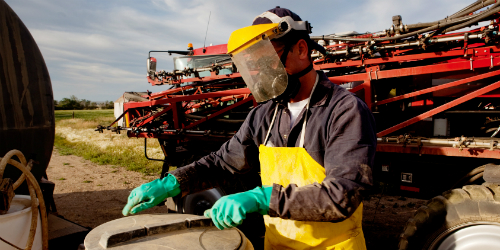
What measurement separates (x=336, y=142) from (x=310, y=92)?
0.39 m

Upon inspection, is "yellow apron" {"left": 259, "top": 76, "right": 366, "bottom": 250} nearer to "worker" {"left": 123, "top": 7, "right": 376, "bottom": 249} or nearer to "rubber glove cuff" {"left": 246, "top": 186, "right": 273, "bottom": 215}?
"worker" {"left": 123, "top": 7, "right": 376, "bottom": 249}

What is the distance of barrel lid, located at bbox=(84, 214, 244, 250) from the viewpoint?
1.50 meters

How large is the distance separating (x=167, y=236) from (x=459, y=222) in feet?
6.46

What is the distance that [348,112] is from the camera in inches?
55.5

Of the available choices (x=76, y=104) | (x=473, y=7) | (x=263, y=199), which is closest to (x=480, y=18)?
(x=473, y=7)

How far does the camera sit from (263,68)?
5.70 ft

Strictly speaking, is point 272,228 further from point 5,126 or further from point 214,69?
point 214,69

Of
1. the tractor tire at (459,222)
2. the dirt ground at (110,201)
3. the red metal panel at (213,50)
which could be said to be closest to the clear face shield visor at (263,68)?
the tractor tire at (459,222)

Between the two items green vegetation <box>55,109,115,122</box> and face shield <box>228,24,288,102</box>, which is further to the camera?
green vegetation <box>55,109,115,122</box>

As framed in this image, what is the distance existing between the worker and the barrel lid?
16 cm

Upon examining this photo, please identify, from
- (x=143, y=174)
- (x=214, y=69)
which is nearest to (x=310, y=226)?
(x=214, y=69)

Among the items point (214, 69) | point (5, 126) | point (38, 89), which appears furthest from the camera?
point (214, 69)

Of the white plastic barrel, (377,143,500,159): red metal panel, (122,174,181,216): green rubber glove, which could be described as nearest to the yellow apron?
(122,174,181,216): green rubber glove

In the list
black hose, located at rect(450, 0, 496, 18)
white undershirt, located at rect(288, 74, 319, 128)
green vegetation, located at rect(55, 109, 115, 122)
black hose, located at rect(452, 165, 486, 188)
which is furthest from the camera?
green vegetation, located at rect(55, 109, 115, 122)
